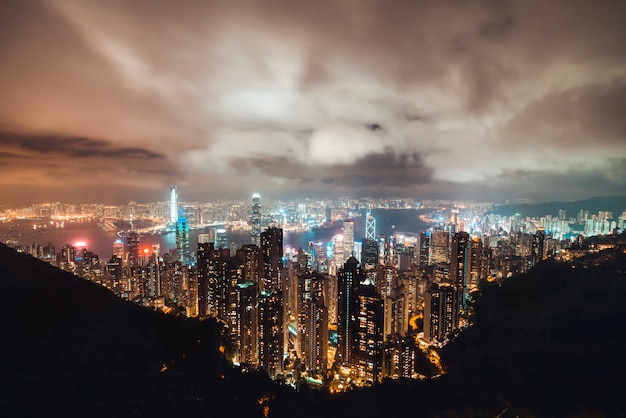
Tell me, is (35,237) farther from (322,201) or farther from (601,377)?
(322,201)

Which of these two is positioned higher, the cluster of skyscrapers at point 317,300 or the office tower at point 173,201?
the office tower at point 173,201

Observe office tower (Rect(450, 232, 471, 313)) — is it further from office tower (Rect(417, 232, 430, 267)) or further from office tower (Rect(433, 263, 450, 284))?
office tower (Rect(417, 232, 430, 267))

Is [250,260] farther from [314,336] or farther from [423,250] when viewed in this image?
[423,250]

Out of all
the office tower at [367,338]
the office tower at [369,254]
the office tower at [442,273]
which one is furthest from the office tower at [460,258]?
the office tower at [367,338]

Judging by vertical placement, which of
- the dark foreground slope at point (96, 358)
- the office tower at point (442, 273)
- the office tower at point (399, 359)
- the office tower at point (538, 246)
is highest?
the dark foreground slope at point (96, 358)

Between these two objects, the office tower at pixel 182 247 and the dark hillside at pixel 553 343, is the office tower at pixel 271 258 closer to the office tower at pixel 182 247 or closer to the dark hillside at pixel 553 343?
the office tower at pixel 182 247

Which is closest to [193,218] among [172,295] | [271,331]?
[172,295]

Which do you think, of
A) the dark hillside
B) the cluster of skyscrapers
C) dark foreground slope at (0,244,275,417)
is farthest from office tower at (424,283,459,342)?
dark foreground slope at (0,244,275,417)

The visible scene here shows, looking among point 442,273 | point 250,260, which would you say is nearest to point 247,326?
point 250,260
